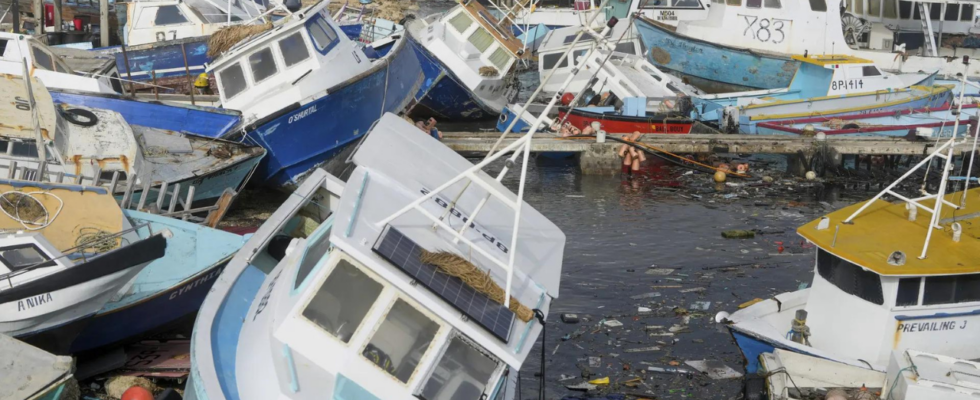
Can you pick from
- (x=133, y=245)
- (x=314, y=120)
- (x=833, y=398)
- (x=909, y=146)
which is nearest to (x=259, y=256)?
(x=133, y=245)

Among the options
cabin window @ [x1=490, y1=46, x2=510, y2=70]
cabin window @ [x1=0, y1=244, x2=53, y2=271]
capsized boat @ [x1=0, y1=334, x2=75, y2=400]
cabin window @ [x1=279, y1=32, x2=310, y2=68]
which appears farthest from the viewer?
cabin window @ [x1=490, y1=46, x2=510, y2=70]

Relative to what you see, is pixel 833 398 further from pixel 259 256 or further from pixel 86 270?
pixel 86 270

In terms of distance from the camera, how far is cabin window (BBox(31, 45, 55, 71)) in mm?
18828

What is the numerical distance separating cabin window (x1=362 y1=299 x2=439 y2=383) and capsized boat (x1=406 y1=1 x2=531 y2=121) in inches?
764

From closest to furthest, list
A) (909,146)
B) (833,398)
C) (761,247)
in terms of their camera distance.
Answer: (833,398) < (761,247) < (909,146)

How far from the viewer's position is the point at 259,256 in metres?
10.6

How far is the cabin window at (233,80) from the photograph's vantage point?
59.8ft

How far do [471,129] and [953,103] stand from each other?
12.2 m

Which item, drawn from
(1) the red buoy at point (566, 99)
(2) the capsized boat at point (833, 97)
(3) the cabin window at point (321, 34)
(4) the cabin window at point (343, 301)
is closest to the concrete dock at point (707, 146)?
(2) the capsized boat at point (833, 97)

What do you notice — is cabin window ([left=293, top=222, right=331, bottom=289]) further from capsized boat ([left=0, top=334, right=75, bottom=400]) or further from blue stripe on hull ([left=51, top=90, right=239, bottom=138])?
blue stripe on hull ([left=51, top=90, right=239, bottom=138])

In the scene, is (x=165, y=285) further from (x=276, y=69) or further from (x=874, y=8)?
(x=874, y=8)

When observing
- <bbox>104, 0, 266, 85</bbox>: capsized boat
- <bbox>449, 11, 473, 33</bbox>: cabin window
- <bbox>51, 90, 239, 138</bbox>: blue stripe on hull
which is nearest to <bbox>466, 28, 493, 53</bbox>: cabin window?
<bbox>449, 11, 473, 33</bbox>: cabin window

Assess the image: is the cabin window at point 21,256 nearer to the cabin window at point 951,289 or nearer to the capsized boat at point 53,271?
the capsized boat at point 53,271

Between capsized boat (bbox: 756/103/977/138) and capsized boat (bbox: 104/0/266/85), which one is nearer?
capsized boat (bbox: 104/0/266/85)
